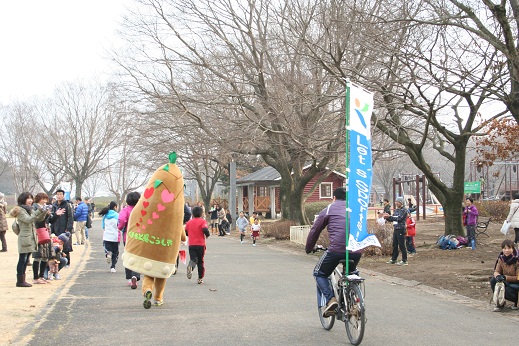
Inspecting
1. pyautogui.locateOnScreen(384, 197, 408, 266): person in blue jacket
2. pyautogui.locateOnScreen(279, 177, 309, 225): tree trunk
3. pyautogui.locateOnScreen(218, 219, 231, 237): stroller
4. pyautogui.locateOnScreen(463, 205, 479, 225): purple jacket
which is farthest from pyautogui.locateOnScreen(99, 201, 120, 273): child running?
pyautogui.locateOnScreen(218, 219, 231, 237): stroller

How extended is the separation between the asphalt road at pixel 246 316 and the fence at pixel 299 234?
36.2 feet

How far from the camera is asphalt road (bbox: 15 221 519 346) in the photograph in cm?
738

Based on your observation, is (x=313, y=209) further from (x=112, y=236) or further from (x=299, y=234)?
(x=112, y=236)

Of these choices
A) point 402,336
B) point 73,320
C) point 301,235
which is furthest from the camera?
point 301,235

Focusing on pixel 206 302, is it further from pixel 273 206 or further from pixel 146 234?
pixel 273 206

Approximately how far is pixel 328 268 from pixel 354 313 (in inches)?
30.0

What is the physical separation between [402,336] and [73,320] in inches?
169

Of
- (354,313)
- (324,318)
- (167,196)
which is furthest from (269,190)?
(354,313)

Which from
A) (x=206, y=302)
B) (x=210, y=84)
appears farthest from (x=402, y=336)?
(x=210, y=84)

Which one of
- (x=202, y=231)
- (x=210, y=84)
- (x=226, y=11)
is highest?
(x=226, y=11)

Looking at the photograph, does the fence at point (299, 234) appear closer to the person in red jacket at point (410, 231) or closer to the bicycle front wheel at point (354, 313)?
the person in red jacket at point (410, 231)

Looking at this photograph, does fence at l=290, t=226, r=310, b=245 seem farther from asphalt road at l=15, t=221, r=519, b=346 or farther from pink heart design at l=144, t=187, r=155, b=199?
pink heart design at l=144, t=187, r=155, b=199

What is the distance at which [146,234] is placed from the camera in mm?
9086

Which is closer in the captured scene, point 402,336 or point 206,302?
point 402,336
